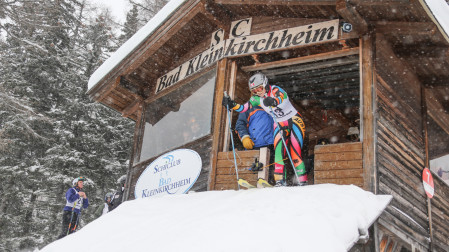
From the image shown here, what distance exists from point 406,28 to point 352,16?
2.54 ft

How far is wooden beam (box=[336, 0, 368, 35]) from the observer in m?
5.84

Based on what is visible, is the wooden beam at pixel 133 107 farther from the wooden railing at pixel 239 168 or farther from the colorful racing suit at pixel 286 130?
the colorful racing suit at pixel 286 130

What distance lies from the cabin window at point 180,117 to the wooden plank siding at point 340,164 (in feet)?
6.97

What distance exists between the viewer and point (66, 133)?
18750mm

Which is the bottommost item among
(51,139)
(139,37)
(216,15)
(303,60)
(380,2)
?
(303,60)

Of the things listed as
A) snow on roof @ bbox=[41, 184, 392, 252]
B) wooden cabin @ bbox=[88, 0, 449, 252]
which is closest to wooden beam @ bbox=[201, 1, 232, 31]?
wooden cabin @ bbox=[88, 0, 449, 252]

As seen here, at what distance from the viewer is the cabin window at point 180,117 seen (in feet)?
25.1

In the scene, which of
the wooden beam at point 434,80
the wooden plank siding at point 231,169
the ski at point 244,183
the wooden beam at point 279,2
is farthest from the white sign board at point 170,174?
the wooden beam at point 434,80

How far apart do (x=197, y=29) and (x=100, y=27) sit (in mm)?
16545

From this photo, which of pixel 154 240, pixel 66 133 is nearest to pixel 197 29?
pixel 154 240

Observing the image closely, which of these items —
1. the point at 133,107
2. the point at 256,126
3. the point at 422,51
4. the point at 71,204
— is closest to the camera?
the point at 422,51

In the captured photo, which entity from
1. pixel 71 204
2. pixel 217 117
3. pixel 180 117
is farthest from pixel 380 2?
pixel 71 204

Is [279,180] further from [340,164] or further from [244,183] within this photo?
[340,164]

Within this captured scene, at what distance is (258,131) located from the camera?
6879 mm
